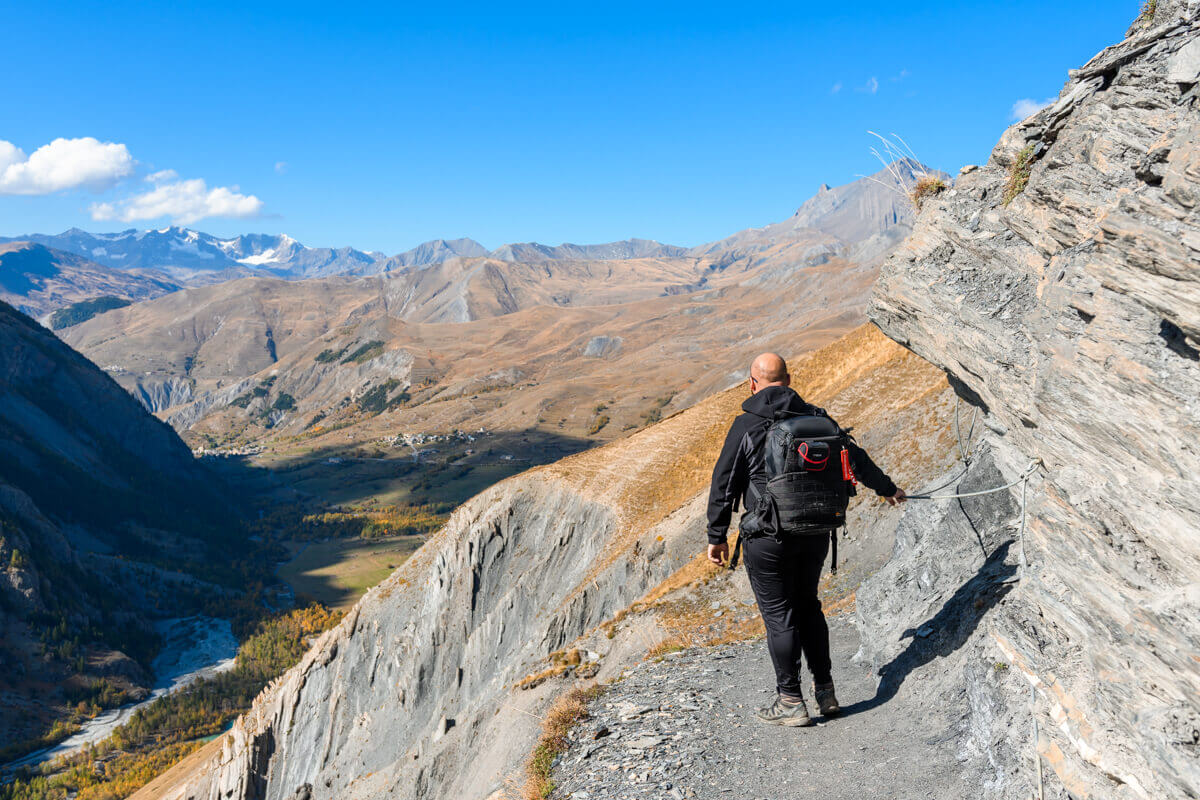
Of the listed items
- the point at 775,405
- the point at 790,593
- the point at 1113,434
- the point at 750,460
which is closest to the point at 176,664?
the point at 790,593

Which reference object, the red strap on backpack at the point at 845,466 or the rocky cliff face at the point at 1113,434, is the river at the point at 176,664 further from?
the rocky cliff face at the point at 1113,434

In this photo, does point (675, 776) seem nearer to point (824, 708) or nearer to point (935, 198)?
point (824, 708)

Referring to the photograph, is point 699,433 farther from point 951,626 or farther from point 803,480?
point 803,480

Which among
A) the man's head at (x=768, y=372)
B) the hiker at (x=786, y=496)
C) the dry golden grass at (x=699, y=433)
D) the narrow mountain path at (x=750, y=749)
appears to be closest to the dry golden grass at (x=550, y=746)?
the narrow mountain path at (x=750, y=749)

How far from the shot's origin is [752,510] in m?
8.31

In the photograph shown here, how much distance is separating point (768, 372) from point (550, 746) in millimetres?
7136

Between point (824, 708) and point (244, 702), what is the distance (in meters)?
169

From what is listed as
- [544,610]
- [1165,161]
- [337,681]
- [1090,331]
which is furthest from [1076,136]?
[337,681]

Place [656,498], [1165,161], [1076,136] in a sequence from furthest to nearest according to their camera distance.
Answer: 1. [656,498]
2. [1076,136]
3. [1165,161]

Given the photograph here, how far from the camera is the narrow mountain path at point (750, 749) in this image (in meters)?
8.11

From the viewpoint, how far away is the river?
133875 mm

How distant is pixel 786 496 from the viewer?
311 inches

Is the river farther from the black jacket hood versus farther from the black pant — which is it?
the black jacket hood

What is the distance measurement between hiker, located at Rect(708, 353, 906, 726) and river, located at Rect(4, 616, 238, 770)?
17381 centimetres
